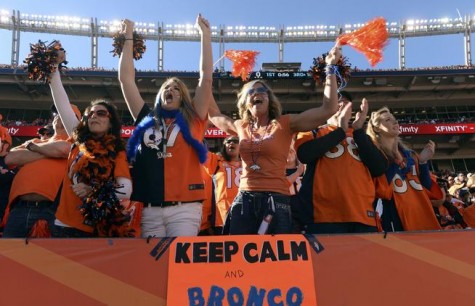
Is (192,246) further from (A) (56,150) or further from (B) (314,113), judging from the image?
(A) (56,150)

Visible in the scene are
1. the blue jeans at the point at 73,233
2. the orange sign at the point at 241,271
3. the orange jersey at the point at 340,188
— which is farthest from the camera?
the orange jersey at the point at 340,188

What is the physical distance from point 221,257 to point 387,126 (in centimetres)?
177

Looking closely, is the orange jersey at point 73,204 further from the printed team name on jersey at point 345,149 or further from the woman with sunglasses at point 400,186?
the woman with sunglasses at point 400,186

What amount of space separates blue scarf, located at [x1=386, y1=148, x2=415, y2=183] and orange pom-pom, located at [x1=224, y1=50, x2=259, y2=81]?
1568 mm

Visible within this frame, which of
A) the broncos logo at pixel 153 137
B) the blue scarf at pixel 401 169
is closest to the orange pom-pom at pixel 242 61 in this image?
the broncos logo at pixel 153 137

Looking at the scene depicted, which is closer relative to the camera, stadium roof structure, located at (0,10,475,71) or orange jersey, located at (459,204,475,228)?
orange jersey, located at (459,204,475,228)

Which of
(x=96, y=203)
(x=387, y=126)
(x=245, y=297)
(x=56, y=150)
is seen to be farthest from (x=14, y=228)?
(x=387, y=126)

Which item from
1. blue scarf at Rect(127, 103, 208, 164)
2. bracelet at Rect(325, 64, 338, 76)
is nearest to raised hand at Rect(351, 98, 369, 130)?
bracelet at Rect(325, 64, 338, 76)

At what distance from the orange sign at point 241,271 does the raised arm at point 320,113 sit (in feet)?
2.38

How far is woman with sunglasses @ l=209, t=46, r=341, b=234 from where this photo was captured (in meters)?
2.55

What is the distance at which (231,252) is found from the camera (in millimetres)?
2387

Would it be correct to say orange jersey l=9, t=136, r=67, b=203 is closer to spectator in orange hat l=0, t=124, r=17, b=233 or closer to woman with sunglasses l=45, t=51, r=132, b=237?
woman with sunglasses l=45, t=51, r=132, b=237

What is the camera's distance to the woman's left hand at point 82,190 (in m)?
2.58

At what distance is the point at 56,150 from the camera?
3.04 m
